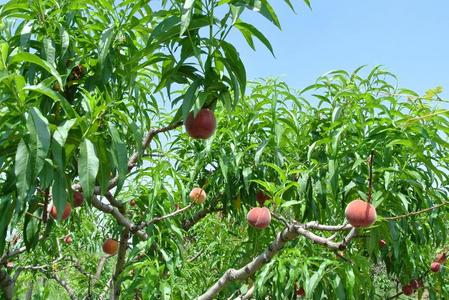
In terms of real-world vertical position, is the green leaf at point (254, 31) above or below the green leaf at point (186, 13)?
above

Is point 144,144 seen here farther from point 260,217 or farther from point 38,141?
point 38,141

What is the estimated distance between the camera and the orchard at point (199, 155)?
1.16 metres

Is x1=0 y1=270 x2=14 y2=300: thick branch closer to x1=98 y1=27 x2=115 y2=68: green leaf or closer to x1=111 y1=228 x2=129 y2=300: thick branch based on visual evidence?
x1=111 y1=228 x2=129 y2=300: thick branch

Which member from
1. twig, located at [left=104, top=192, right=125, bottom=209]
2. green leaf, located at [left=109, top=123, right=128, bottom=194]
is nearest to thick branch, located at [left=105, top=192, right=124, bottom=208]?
twig, located at [left=104, top=192, right=125, bottom=209]

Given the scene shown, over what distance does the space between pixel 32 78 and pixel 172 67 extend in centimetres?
40

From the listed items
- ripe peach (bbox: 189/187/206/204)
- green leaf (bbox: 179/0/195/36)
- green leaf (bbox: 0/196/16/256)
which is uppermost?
green leaf (bbox: 179/0/195/36)

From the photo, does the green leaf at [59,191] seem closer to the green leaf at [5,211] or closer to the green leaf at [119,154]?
the green leaf at [119,154]

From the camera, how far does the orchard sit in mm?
1157

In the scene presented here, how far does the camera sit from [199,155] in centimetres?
259

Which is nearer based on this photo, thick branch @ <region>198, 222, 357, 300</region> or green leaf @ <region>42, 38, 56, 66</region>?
green leaf @ <region>42, 38, 56, 66</region>

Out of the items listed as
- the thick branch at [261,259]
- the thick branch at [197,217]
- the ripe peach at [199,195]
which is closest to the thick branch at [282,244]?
the thick branch at [261,259]

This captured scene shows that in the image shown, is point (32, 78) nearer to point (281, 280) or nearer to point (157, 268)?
point (157, 268)

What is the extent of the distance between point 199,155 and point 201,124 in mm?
1303

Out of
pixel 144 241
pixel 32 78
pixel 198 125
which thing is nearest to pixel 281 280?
pixel 144 241
